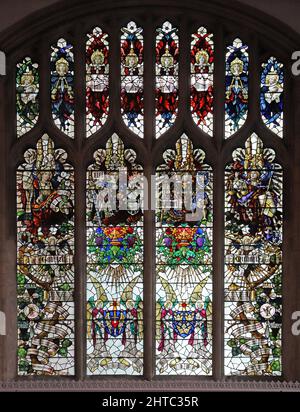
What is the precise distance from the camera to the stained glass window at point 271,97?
6484 mm

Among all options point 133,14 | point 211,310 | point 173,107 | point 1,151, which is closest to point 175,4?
point 133,14

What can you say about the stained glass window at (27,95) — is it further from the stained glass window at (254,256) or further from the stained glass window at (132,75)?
the stained glass window at (254,256)

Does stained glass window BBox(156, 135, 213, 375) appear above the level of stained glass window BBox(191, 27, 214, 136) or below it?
below

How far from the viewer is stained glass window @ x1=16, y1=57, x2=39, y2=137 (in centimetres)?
650

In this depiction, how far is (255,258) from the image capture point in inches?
257

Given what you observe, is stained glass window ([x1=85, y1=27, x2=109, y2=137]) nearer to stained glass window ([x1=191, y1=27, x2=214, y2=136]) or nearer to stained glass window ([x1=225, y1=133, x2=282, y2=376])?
stained glass window ([x1=191, y1=27, x2=214, y2=136])

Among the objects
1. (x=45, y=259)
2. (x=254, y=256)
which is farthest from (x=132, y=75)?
(x=254, y=256)

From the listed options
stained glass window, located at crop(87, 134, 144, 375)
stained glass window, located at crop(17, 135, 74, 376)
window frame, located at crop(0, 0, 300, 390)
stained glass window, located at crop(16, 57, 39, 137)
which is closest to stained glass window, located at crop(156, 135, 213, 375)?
window frame, located at crop(0, 0, 300, 390)

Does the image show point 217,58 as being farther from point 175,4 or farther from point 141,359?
point 141,359

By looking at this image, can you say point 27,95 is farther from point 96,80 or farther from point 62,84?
point 96,80

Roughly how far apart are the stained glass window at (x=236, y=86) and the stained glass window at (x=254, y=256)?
0.18 meters

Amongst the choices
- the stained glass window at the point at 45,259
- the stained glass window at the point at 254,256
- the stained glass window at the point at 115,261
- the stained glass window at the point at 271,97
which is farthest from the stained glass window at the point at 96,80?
the stained glass window at the point at 271,97

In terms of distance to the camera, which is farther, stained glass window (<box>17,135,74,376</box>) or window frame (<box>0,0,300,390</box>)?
stained glass window (<box>17,135,74,376</box>)

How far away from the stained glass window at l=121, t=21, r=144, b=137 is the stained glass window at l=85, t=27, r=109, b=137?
0.46 ft
